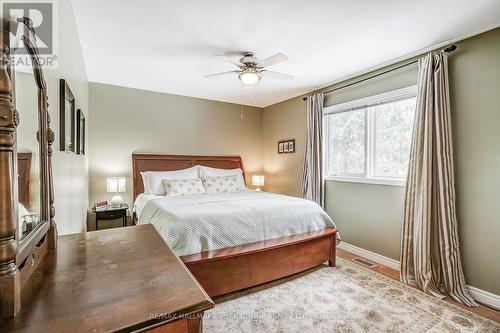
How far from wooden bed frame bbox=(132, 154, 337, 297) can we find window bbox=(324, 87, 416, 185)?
1.03 m

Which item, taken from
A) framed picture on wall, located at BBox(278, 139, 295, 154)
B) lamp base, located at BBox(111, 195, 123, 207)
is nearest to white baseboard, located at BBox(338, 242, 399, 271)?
framed picture on wall, located at BBox(278, 139, 295, 154)

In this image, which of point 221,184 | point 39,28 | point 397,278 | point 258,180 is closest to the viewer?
point 39,28

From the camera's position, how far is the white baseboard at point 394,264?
2.17 m

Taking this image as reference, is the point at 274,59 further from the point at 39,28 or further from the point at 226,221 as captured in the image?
the point at 39,28

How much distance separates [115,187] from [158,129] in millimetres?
1213

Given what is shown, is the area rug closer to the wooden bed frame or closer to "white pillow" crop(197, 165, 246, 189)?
the wooden bed frame

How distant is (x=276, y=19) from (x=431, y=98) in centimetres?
171

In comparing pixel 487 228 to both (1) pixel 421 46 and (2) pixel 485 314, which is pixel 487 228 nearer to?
(2) pixel 485 314

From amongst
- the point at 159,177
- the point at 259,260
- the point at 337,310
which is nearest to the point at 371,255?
the point at 337,310

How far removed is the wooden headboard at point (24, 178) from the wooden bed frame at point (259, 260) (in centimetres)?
139

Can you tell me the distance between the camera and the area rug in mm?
1853

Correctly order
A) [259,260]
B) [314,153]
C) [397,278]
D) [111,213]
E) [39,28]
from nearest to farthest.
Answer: [39,28]
[259,260]
[397,278]
[111,213]
[314,153]

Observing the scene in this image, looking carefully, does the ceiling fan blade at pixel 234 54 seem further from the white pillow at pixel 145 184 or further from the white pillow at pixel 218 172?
the white pillow at pixel 145 184

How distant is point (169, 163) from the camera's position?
4328 millimetres
